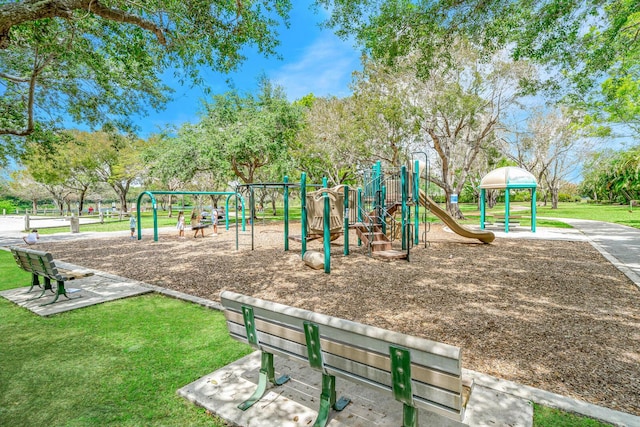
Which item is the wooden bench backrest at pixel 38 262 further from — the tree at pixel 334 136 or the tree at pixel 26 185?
the tree at pixel 26 185

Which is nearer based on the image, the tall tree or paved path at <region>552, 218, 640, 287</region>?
paved path at <region>552, 218, 640, 287</region>

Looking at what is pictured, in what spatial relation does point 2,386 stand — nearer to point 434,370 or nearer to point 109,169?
point 434,370

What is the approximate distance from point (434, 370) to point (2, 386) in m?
4.06

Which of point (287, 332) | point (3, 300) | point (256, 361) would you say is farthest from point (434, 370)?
point (3, 300)

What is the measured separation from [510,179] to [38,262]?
58.6 feet

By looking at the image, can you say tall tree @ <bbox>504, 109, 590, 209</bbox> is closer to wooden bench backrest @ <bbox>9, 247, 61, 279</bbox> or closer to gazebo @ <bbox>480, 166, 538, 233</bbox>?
gazebo @ <bbox>480, 166, 538, 233</bbox>

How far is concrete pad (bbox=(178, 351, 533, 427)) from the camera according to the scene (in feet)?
8.51

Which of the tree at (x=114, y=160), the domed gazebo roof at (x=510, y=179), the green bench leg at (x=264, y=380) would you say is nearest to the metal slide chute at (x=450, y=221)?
the domed gazebo roof at (x=510, y=179)

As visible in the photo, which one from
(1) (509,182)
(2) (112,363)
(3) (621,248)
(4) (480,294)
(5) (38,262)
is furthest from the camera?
(1) (509,182)

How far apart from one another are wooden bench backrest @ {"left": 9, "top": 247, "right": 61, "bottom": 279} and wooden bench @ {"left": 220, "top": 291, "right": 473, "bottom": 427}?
4312 mm

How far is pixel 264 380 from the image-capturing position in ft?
9.78

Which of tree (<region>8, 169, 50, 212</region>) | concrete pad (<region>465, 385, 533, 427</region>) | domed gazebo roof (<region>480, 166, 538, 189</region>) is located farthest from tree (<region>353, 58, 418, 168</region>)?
tree (<region>8, 169, 50, 212</region>)

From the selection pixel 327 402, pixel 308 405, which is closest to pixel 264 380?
pixel 308 405

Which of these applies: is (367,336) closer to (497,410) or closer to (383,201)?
(497,410)
